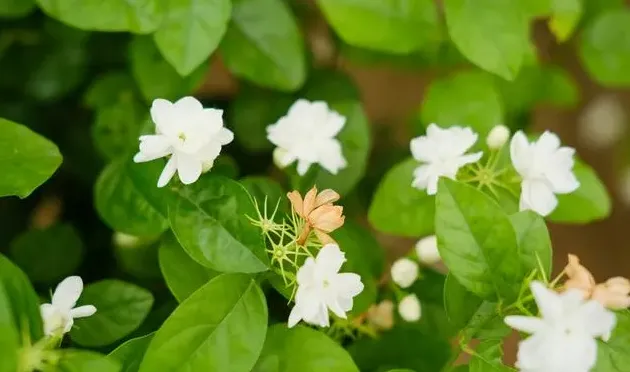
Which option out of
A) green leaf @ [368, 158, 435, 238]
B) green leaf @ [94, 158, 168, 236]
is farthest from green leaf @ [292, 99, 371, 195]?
green leaf @ [94, 158, 168, 236]

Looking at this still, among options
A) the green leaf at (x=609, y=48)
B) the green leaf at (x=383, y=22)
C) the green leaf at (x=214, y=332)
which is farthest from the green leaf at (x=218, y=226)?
the green leaf at (x=609, y=48)

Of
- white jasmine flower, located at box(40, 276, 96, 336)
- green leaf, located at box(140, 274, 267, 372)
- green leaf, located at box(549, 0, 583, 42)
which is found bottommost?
white jasmine flower, located at box(40, 276, 96, 336)

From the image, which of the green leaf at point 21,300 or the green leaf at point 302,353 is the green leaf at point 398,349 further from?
the green leaf at point 21,300

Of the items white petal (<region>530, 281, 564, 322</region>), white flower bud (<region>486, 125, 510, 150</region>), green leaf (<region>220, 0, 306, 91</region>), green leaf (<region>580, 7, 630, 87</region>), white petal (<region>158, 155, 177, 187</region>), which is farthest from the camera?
green leaf (<region>580, 7, 630, 87</region>)

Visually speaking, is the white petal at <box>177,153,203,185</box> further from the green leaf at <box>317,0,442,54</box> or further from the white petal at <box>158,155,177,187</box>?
the green leaf at <box>317,0,442,54</box>

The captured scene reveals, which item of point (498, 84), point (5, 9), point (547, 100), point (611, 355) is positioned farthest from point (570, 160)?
point (5, 9)

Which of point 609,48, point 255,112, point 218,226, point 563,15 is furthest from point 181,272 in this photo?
point 609,48
